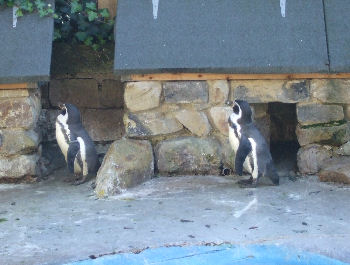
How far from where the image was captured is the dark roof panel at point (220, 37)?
5.63 m

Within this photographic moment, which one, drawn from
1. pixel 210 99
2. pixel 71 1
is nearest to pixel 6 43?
pixel 71 1

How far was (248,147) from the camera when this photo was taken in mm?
5590

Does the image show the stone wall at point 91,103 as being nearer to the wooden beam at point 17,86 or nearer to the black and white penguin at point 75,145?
A: the black and white penguin at point 75,145

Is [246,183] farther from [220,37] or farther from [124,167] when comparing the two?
[220,37]

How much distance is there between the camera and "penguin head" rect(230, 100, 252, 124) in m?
5.62

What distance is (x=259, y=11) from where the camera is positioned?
19.3ft

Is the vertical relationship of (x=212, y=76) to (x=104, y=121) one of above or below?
above

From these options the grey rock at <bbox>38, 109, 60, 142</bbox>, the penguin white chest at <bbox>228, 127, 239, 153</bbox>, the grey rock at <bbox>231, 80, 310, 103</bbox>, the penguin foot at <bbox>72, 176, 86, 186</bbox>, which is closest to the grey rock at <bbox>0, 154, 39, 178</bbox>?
the penguin foot at <bbox>72, 176, 86, 186</bbox>

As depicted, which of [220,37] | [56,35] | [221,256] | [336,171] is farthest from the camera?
[56,35]

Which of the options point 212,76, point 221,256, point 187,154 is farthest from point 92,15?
point 221,256

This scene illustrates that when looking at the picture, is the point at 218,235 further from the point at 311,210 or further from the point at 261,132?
the point at 261,132

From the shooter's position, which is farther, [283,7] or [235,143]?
[283,7]

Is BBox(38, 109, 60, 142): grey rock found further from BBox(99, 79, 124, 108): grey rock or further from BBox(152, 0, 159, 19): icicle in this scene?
BBox(152, 0, 159, 19): icicle

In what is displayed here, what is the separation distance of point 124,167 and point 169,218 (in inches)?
39.5
